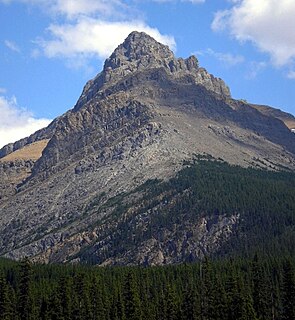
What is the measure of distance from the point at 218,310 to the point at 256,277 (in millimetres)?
18672

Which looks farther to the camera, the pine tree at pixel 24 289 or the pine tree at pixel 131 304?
the pine tree at pixel 131 304

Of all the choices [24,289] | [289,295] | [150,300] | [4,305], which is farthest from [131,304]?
[289,295]

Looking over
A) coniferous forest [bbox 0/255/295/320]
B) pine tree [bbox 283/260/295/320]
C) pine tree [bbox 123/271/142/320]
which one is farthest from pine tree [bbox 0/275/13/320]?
pine tree [bbox 283/260/295/320]

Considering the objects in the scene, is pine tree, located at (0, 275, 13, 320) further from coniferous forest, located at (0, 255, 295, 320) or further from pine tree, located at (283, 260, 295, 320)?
pine tree, located at (283, 260, 295, 320)

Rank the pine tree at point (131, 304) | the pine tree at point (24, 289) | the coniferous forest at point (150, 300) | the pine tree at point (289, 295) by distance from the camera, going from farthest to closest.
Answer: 1. the pine tree at point (131, 304)
2. the pine tree at point (24, 289)
3. the coniferous forest at point (150, 300)
4. the pine tree at point (289, 295)

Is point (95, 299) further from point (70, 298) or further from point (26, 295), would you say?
point (26, 295)

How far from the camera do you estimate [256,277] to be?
128 m

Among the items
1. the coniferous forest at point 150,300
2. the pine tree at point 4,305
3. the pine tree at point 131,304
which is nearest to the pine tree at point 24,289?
the coniferous forest at point 150,300

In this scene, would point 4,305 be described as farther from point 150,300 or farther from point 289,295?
point 289,295

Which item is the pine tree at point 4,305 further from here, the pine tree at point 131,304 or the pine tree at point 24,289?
the pine tree at point 131,304

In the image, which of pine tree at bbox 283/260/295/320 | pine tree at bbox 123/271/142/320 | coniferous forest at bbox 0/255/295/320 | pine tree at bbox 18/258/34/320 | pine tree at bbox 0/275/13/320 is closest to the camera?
pine tree at bbox 0/275/13/320

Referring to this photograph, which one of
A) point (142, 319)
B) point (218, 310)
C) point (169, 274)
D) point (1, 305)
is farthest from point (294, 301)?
point (169, 274)

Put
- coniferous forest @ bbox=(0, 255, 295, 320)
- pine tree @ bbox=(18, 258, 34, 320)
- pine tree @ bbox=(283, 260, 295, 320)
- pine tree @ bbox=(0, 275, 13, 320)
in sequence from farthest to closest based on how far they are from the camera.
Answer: pine tree @ bbox=(18, 258, 34, 320)
coniferous forest @ bbox=(0, 255, 295, 320)
pine tree @ bbox=(283, 260, 295, 320)
pine tree @ bbox=(0, 275, 13, 320)

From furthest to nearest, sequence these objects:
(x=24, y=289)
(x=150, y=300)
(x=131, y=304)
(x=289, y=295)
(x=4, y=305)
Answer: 1. (x=150, y=300)
2. (x=131, y=304)
3. (x=24, y=289)
4. (x=289, y=295)
5. (x=4, y=305)
